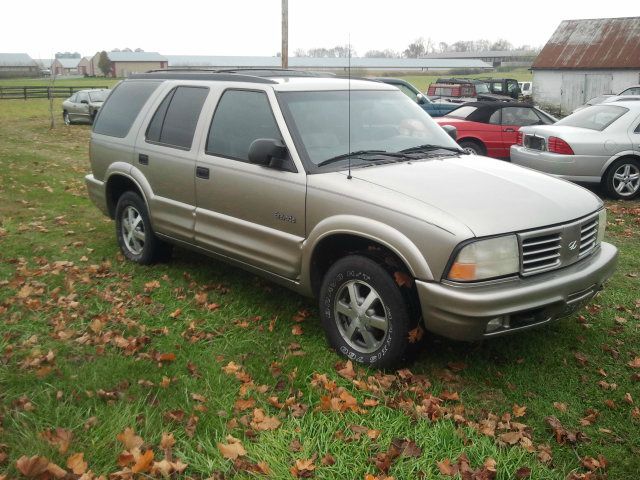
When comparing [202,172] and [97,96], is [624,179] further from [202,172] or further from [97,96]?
[97,96]

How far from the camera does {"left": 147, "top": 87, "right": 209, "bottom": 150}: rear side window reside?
5473mm

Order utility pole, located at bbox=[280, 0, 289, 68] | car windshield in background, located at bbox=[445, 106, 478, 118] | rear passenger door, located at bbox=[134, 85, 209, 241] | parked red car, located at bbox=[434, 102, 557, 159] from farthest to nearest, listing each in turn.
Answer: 1. utility pole, located at bbox=[280, 0, 289, 68]
2. car windshield in background, located at bbox=[445, 106, 478, 118]
3. parked red car, located at bbox=[434, 102, 557, 159]
4. rear passenger door, located at bbox=[134, 85, 209, 241]

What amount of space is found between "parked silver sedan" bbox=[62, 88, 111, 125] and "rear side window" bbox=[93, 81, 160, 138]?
1831 centimetres

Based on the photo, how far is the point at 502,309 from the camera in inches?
143

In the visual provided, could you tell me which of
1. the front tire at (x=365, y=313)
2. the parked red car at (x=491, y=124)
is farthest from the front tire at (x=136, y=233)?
the parked red car at (x=491, y=124)

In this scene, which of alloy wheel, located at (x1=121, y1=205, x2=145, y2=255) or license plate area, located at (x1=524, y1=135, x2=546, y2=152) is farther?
license plate area, located at (x1=524, y1=135, x2=546, y2=152)

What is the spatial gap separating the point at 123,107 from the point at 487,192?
4071 mm

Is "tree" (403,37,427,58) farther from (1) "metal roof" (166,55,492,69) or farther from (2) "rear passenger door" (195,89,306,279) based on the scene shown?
(2) "rear passenger door" (195,89,306,279)

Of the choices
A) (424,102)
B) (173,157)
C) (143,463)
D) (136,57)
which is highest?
(136,57)

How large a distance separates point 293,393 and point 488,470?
129cm

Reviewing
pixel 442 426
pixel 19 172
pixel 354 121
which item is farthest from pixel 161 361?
pixel 19 172

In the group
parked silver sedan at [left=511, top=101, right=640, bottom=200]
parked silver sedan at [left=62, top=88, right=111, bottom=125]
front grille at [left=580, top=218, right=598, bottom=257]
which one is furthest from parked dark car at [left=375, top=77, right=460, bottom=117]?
parked silver sedan at [left=62, top=88, right=111, bottom=125]

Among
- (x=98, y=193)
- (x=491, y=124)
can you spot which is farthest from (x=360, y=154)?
(x=491, y=124)

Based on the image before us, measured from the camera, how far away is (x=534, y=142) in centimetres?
1004
